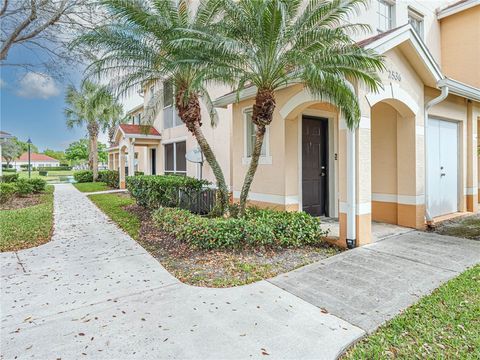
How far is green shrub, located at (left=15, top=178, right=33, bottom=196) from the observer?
584 inches

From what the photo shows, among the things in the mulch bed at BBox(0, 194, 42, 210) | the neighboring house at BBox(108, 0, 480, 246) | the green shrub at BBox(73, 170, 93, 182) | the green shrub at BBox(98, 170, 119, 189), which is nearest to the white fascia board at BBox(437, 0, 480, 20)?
the neighboring house at BBox(108, 0, 480, 246)

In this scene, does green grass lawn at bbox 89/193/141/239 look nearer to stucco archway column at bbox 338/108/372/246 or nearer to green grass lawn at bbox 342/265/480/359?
stucco archway column at bbox 338/108/372/246

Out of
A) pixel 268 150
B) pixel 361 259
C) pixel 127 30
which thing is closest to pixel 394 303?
pixel 361 259

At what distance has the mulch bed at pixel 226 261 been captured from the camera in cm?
477

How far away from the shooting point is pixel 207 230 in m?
6.08

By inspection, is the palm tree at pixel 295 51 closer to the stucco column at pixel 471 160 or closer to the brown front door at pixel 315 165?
the brown front door at pixel 315 165

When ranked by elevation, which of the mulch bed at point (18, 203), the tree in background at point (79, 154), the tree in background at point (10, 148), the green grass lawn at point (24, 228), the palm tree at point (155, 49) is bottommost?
the green grass lawn at point (24, 228)

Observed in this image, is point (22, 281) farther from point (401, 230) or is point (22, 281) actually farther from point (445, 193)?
point (445, 193)

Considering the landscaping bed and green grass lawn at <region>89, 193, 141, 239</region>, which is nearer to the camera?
the landscaping bed

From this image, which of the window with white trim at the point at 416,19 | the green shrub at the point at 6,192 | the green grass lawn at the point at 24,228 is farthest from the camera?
the green shrub at the point at 6,192

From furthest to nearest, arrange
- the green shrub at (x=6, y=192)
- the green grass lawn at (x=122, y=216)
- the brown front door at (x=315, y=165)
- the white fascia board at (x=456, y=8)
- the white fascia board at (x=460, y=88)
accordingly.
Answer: the green shrub at (x=6, y=192) < the white fascia board at (x=456, y=8) < the brown front door at (x=315, y=165) < the green grass lawn at (x=122, y=216) < the white fascia board at (x=460, y=88)

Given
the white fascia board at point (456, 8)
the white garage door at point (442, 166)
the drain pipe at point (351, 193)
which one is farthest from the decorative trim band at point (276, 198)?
the white fascia board at point (456, 8)

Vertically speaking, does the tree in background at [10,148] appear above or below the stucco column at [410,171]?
above

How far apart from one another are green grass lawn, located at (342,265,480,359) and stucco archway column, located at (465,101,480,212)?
289 inches
